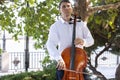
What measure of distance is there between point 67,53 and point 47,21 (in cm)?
272

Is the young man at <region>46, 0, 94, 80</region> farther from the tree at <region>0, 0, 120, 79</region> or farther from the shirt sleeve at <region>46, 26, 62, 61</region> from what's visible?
the tree at <region>0, 0, 120, 79</region>

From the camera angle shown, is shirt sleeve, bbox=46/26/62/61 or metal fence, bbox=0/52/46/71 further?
metal fence, bbox=0/52/46/71

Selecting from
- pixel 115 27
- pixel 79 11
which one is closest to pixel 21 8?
pixel 79 11

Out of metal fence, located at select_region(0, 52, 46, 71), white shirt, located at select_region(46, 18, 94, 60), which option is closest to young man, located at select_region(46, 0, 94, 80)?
white shirt, located at select_region(46, 18, 94, 60)

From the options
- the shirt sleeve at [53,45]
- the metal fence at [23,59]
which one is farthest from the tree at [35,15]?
the metal fence at [23,59]

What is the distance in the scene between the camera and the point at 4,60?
13.2 m

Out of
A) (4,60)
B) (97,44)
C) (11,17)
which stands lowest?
(4,60)

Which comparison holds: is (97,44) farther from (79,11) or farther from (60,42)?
(60,42)

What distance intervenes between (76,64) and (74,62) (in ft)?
0.10

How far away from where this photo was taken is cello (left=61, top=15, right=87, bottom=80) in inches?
114

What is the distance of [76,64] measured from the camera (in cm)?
296

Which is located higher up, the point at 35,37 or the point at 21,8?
the point at 21,8

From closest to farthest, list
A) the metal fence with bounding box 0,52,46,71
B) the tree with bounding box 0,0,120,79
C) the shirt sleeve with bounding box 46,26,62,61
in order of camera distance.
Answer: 1. the shirt sleeve with bounding box 46,26,62,61
2. the tree with bounding box 0,0,120,79
3. the metal fence with bounding box 0,52,46,71

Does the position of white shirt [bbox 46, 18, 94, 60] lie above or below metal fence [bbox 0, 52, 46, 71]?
above
